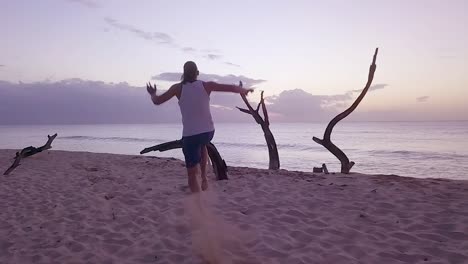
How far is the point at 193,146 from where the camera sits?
473 centimetres

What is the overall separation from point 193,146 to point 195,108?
51 cm

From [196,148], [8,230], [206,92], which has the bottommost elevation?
[8,230]

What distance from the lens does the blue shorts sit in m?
4.68

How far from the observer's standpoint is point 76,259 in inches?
164

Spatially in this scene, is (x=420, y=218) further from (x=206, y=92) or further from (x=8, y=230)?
(x=8, y=230)

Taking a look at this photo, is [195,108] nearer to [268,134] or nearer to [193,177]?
[193,177]

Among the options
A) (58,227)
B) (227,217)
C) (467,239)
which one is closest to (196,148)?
(227,217)

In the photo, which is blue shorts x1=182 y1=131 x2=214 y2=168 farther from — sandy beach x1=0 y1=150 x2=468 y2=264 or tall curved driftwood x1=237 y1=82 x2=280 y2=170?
tall curved driftwood x1=237 y1=82 x2=280 y2=170

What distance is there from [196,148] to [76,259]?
1871mm

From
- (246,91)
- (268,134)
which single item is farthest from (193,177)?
(268,134)

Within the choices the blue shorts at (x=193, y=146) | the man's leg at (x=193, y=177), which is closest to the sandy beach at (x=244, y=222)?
the man's leg at (x=193, y=177)

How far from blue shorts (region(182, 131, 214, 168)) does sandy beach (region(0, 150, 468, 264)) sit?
2.79 feet

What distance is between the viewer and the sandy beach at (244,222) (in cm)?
418

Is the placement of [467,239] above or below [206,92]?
below
